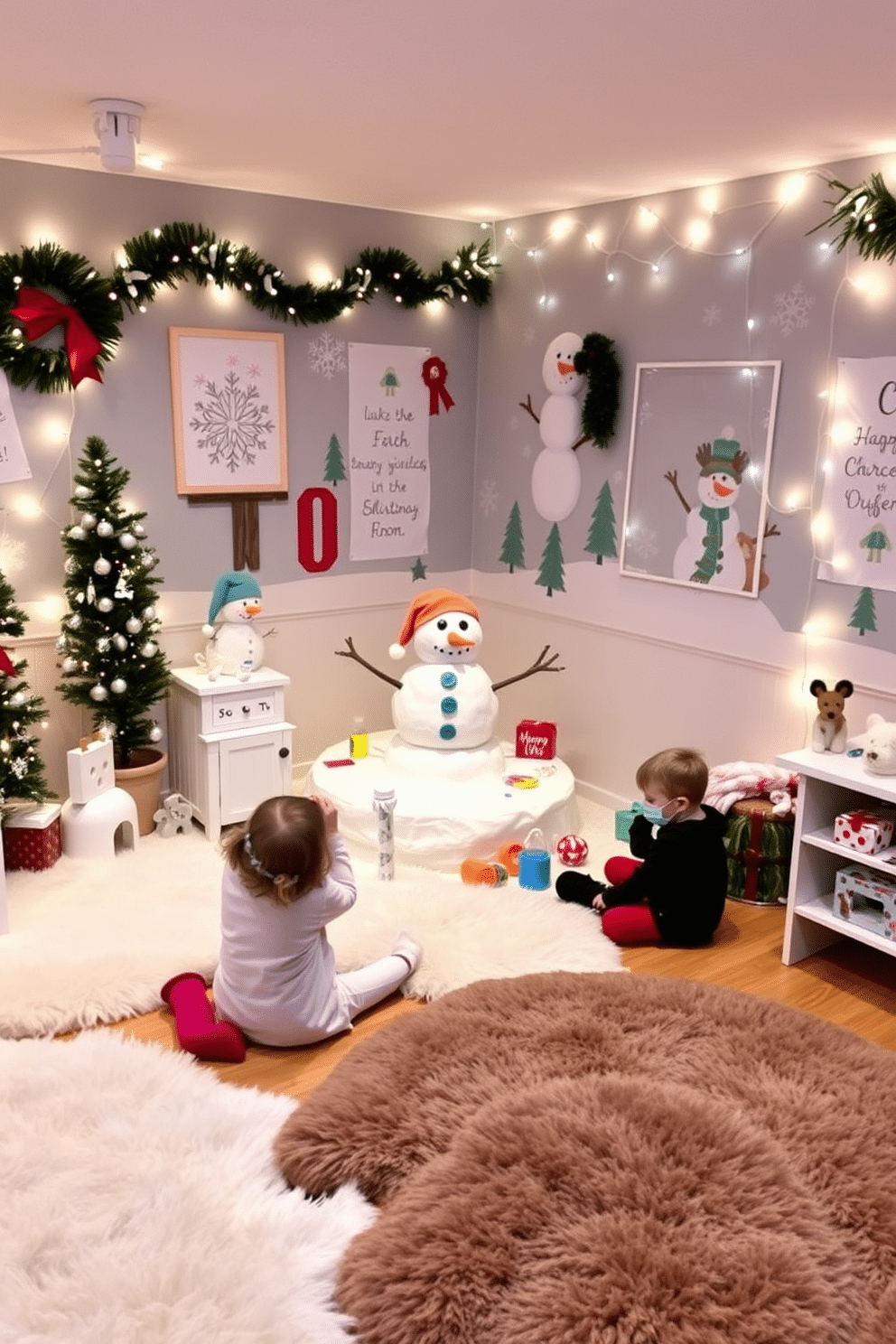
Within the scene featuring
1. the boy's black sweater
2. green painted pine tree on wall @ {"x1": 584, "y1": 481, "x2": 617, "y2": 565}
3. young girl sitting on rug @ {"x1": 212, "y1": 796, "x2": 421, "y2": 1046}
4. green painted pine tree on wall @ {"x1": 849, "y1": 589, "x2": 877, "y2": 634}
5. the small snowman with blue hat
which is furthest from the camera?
green painted pine tree on wall @ {"x1": 584, "y1": 481, "x2": 617, "y2": 565}

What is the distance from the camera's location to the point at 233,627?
163 inches

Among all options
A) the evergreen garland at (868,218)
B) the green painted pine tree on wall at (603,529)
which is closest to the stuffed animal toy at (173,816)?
the green painted pine tree on wall at (603,529)

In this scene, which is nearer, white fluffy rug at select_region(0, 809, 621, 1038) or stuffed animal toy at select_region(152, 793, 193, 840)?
white fluffy rug at select_region(0, 809, 621, 1038)

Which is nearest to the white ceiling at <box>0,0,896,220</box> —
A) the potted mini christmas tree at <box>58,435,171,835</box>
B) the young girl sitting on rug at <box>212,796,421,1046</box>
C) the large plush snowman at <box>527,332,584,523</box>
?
the large plush snowman at <box>527,332,584,523</box>

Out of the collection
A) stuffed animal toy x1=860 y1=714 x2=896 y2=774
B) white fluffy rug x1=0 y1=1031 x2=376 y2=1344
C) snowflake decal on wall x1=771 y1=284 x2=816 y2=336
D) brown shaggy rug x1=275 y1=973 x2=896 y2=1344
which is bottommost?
white fluffy rug x1=0 y1=1031 x2=376 y2=1344

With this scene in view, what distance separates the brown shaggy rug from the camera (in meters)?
1.77

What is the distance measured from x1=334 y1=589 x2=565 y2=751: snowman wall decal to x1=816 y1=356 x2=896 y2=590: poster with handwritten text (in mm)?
1284

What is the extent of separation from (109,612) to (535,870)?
1.69 m

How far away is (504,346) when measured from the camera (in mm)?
4785

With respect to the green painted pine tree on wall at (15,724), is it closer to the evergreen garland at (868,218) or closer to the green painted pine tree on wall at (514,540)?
the green painted pine tree on wall at (514,540)

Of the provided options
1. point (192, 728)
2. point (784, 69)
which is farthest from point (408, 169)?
point (192, 728)

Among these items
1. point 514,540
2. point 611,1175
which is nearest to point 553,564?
point 514,540

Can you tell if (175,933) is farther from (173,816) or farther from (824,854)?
(824,854)

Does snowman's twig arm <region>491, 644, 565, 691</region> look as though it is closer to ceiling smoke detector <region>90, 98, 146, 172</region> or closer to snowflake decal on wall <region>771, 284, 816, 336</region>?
snowflake decal on wall <region>771, 284, 816, 336</region>
